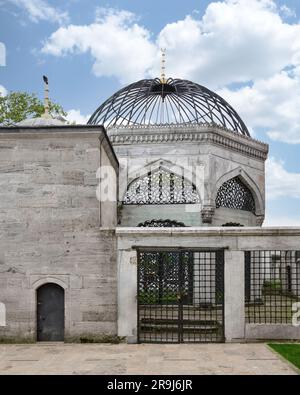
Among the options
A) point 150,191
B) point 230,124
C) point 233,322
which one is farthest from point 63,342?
point 230,124

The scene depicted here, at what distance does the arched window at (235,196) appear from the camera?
16.2m

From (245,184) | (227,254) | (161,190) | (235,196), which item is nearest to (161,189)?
(161,190)

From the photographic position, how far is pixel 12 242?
1016 cm

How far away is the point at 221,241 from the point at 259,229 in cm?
86

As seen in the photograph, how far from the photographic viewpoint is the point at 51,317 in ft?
32.8

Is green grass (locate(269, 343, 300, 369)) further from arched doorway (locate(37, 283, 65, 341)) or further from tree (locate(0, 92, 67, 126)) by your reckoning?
tree (locate(0, 92, 67, 126))

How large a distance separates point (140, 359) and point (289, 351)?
2933mm

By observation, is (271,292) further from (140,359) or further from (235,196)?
(235,196)

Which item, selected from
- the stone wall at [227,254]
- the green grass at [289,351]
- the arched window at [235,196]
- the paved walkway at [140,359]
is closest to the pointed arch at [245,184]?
the arched window at [235,196]

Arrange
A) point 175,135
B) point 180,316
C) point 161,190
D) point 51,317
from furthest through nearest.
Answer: point 161,190
point 175,135
point 51,317
point 180,316

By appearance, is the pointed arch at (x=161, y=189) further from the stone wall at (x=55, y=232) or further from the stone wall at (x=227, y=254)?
the stone wall at (x=55, y=232)

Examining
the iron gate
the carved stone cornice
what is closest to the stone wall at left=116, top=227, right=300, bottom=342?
the iron gate

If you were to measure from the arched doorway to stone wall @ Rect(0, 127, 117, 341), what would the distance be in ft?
0.51
